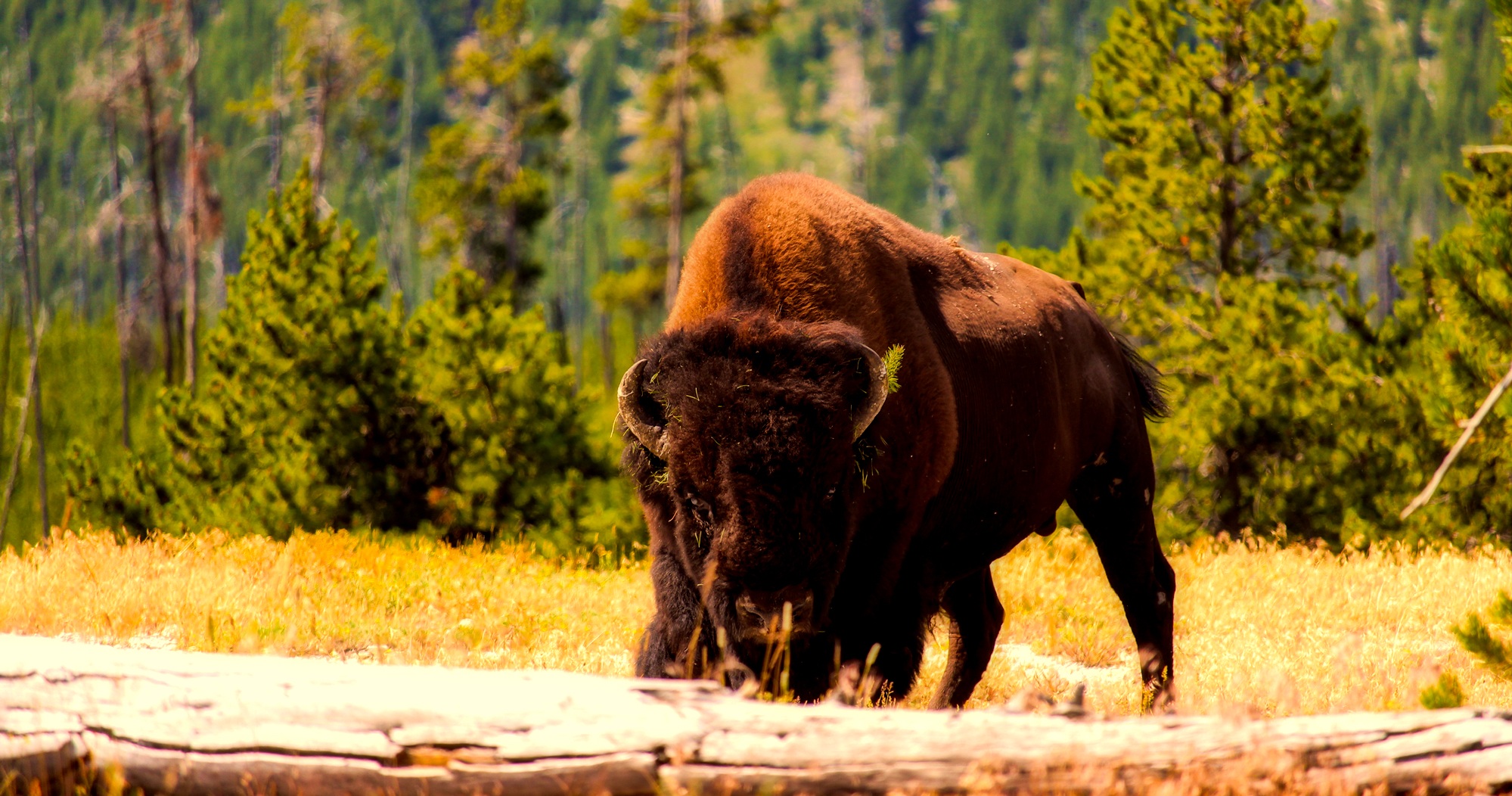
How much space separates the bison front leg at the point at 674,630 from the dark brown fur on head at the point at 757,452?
0.09 metres

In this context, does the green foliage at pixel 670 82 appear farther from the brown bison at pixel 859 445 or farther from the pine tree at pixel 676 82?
the brown bison at pixel 859 445

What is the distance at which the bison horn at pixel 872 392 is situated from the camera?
491 cm

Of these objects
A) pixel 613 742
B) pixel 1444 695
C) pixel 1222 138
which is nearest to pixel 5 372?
pixel 1222 138

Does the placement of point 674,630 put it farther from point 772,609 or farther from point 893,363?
point 893,363

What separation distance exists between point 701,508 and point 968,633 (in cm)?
275

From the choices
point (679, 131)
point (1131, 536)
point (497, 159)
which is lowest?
point (1131, 536)

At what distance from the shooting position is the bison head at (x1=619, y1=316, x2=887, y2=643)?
4.59m

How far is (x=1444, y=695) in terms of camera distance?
3785 millimetres

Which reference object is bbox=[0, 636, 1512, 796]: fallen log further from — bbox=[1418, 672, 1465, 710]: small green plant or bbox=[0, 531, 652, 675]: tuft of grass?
bbox=[0, 531, 652, 675]: tuft of grass

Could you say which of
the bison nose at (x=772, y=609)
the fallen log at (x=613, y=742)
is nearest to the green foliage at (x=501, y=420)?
the bison nose at (x=772, y=609)

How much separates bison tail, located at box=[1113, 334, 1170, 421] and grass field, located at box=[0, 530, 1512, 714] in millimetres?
1530

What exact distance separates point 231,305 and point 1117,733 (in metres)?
12.7

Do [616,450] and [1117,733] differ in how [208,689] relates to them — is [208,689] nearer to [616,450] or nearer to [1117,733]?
[1117,733]

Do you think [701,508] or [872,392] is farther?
[872,392]
